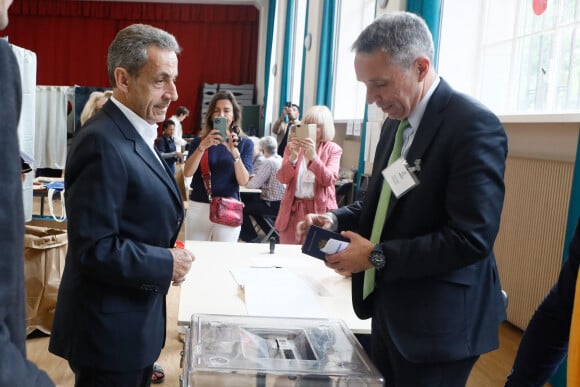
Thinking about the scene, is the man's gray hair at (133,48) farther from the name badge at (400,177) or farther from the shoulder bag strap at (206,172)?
the shoulder bag strap at (206,172)

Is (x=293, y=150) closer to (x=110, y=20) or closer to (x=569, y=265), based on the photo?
(x=569, y=265)

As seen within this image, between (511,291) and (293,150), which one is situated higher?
(293,150)

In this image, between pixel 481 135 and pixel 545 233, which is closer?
pixel 481 135

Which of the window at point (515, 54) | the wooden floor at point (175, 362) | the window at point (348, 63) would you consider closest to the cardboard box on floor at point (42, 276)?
the wooden floor at point (175, 362)

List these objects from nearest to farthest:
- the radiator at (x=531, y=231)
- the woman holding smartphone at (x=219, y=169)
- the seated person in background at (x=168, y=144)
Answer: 1. the radiator at (x=531, y=231)
2. the woman holding smartphone at (x=219, y=169)
3. the seated person in background at (x=168, y=144)

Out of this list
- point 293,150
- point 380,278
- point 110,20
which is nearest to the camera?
point 380,278

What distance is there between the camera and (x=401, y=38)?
1.28 m

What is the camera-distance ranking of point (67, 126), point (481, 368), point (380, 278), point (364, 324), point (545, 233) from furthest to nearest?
point (67, 126) → point (545, 233) → point (481, 368) → point (364, 324) → point (380, 278)

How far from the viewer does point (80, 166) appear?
138 cm

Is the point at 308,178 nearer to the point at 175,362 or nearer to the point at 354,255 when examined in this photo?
the point at 175,362

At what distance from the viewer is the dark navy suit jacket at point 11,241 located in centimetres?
64

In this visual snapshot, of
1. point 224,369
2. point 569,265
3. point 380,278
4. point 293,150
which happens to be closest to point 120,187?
point 224,369

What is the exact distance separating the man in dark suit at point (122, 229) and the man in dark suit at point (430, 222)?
0.50m

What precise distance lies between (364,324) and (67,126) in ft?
32.5
